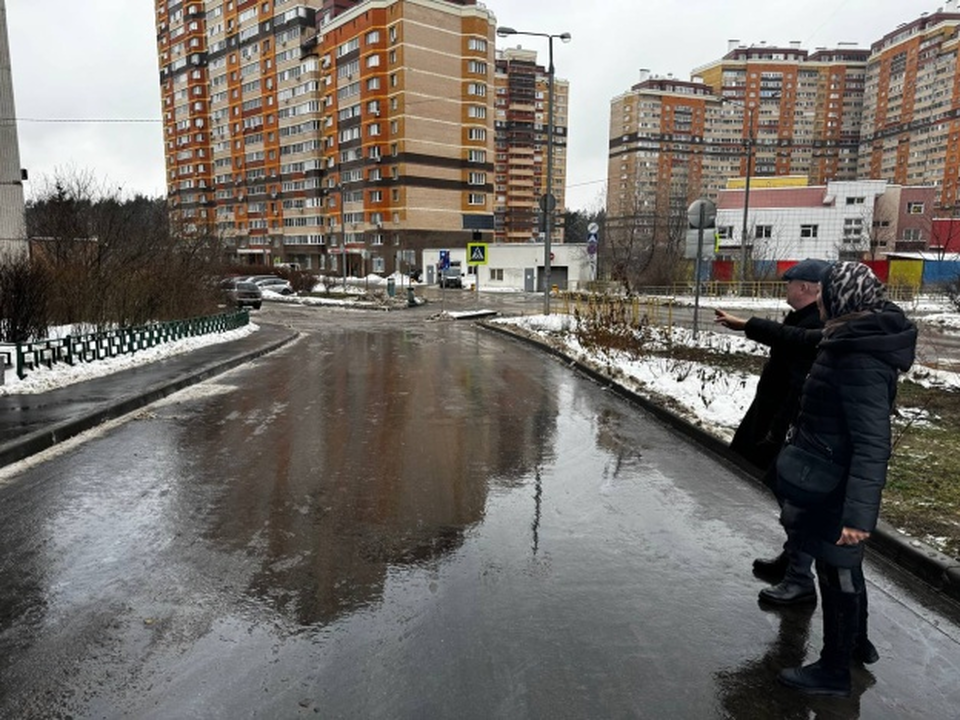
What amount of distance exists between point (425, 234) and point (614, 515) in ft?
221

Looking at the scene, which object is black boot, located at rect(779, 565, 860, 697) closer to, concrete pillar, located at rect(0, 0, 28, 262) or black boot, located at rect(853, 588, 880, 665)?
black boot, located at rect(853, 588, 880, 665)

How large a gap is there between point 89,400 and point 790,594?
879cm

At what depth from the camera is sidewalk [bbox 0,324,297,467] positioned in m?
6.71

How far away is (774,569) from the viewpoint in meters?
3.87

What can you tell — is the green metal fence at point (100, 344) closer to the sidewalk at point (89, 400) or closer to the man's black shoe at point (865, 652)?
the sidewalk at point (89, 400)

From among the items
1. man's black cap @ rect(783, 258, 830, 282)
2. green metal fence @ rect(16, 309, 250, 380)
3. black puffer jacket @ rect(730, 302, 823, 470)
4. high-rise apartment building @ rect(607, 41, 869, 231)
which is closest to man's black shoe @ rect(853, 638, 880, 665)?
black puffer jacket @ rect(730, 302, 823, 470)

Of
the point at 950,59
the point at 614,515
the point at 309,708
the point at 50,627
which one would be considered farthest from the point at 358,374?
the point at 950,59

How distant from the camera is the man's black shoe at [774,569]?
3.84 m

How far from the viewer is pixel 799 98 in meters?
101

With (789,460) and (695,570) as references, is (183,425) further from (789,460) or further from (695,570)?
(789,460)

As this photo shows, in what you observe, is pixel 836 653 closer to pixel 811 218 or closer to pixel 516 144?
pixel 811 218

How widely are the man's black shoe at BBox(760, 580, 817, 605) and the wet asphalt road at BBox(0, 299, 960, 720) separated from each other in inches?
3.5

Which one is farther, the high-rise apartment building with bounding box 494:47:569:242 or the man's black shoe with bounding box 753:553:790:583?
the high-rise apartment building with bounding box 494:47:569:242

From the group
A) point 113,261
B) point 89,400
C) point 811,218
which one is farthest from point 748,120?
point 89,400
